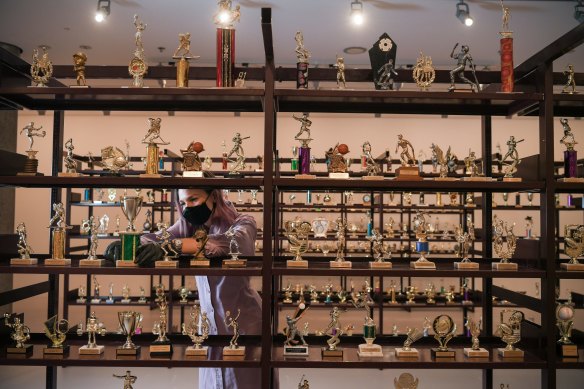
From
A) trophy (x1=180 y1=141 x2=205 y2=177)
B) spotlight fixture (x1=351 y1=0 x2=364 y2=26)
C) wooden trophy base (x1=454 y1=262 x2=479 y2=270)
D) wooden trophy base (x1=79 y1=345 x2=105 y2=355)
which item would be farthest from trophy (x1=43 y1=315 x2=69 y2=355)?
spotlight fixture (x1=351 y1=0 x2=364 y2=26)

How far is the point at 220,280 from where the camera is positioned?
9.64 ft

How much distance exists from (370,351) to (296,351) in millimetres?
398

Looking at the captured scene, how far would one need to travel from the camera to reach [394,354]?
8.66 ft

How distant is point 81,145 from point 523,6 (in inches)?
314

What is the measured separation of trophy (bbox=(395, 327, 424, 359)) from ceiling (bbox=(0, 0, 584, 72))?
334 centimetres

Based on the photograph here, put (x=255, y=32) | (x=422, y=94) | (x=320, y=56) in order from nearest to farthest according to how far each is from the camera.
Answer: (x=422, y=94), (x=255, y=32), (x=320, y=56)

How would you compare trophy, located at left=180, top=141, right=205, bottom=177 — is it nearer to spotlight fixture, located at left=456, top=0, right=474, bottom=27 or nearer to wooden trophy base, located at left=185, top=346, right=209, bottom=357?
wooden trophy base, located at left=185, top=346, right=209, bottom=357

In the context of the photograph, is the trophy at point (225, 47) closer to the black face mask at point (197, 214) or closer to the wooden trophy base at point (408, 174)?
the black face mask at point (197, 214)

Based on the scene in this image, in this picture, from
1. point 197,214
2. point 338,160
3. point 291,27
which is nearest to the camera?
point 338,160

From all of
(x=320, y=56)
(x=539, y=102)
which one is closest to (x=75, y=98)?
(x=539, y=102)

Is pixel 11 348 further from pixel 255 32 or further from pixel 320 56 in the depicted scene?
pixel 320 56

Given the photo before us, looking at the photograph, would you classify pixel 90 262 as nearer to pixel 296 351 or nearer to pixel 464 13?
pixel 296 351

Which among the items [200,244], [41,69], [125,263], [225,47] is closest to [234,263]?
[200,244]

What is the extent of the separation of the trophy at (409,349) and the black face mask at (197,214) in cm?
133
